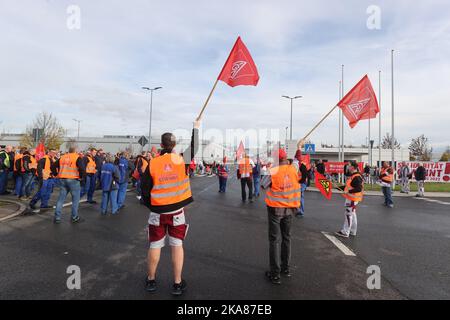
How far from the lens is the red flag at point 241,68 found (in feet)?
22.4

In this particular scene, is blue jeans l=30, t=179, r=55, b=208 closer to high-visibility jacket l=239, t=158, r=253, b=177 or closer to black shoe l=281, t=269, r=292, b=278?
high-visibility jacket l=239, t=158, r=253, b=177

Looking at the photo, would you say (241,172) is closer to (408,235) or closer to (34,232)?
(408,235)

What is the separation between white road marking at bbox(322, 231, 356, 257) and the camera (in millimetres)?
4988

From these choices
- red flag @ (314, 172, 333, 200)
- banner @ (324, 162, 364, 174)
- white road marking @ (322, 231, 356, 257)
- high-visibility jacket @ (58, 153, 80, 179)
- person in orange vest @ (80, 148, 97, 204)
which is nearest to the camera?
white road marking @ (322, 231, 356, 257)

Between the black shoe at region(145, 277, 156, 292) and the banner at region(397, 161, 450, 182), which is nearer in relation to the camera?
the black shoe at region(145, 277, 156, 292)

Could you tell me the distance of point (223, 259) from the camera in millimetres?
4492

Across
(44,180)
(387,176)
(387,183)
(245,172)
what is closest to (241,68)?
(245,172)

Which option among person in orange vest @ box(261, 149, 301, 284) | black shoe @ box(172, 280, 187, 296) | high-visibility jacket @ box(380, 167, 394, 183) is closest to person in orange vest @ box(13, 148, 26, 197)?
black shoe @ box(172, 280, 187, 296)

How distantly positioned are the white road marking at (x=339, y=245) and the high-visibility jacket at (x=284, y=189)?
1748 mm

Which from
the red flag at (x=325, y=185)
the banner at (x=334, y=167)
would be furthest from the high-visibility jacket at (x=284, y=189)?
the banner at (x=334, y=167)

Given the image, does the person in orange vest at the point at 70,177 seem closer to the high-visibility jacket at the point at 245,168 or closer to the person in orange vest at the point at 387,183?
the high-visibility jacket at the point at 245,168

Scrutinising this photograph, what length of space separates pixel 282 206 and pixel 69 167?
17.7ft

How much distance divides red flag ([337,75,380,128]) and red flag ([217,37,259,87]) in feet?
12.9
